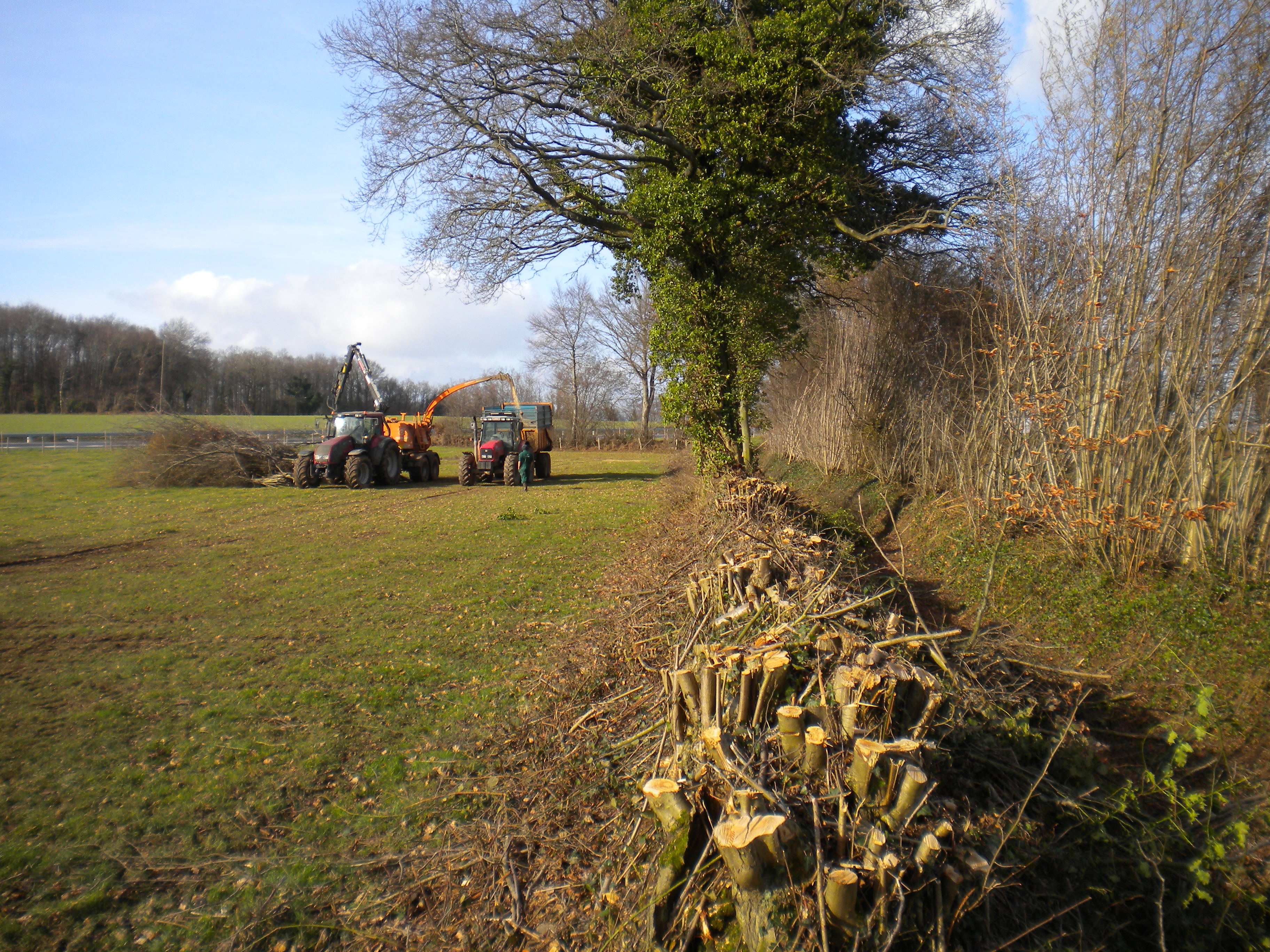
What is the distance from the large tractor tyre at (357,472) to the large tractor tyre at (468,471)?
2.58m

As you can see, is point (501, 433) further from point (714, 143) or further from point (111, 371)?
point (111, 371)

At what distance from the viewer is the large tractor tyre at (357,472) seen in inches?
797

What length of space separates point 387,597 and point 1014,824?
7.13m

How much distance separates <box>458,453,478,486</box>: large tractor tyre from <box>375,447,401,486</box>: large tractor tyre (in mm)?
1885

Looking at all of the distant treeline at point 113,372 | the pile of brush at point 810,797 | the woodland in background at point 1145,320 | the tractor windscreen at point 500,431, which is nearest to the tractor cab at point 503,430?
the tractor windscreen at point 500,431

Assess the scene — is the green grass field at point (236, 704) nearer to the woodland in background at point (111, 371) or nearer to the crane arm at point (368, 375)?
the crane arm at point (368, 375)

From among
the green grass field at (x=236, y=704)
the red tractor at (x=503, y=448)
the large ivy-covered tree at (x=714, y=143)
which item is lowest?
the green grass field at (x=236, y=704)

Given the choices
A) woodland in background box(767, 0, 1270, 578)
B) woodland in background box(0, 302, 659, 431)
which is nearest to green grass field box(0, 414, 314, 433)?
woodland in background box(0, 302, 659, 431)

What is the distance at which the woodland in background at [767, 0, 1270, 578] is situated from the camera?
560 cm

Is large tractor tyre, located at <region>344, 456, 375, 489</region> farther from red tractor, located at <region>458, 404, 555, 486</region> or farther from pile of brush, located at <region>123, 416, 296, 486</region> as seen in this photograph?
red tractor, located at <region>458, 404, 555, 486</region>

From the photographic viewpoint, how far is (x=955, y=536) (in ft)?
28.8

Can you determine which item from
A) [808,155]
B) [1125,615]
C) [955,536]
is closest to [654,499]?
[808,155]

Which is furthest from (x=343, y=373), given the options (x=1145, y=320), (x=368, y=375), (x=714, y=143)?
(x=1145, y=320)

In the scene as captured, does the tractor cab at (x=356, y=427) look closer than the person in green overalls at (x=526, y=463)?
No
